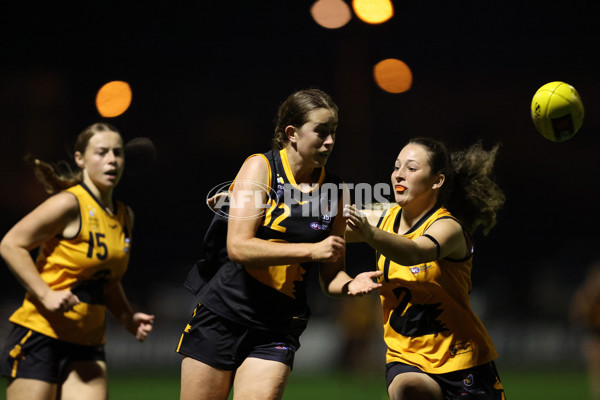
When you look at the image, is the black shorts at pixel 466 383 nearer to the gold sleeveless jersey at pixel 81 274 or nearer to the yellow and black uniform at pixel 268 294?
the yellow and black uniform at pixel 268 294

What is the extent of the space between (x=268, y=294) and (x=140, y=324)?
101cm

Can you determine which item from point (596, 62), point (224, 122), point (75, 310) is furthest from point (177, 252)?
point (596, 62)

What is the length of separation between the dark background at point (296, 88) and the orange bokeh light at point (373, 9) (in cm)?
114

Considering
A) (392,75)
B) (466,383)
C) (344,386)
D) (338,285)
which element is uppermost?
(392,75)

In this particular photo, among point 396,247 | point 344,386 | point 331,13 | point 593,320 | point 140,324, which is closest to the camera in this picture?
point 396,247

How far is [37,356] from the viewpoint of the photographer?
3.47 metres

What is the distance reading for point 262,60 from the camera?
13.9 metres

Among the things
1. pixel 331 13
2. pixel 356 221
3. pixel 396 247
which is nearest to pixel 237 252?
pixel 356 221

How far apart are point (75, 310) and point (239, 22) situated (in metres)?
11.7

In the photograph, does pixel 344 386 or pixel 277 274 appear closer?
pixel 277 274

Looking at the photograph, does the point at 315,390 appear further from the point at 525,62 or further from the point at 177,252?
the point at 525,62

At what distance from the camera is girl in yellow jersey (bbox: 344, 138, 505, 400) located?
3.25 m

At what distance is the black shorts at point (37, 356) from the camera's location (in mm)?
3447

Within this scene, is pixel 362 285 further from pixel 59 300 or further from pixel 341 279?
pixel 59 300
